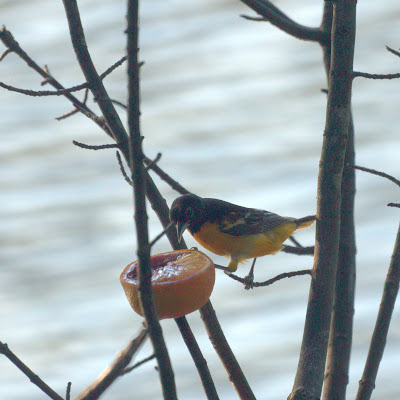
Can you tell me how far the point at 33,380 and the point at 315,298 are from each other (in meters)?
1.02

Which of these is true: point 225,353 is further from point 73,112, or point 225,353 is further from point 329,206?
point 73,112

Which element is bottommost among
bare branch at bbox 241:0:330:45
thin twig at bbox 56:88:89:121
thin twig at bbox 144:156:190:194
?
thin twig at bbox 144:156:190:194

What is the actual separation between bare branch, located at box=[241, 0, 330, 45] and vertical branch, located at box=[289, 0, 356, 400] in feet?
1.39

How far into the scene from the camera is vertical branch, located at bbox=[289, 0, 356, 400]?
2.56 meters

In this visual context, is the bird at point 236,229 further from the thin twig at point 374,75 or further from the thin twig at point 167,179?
the thin twig at point 374,75

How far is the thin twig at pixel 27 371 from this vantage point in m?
2.07

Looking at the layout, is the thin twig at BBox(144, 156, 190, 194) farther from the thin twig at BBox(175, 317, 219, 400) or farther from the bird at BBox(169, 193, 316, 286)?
the thin twig at BBox(175, 317, 219, 400)

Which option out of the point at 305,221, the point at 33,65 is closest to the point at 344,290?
the point at 305,221

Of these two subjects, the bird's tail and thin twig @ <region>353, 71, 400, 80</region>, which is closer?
thin twig @ <region>353, 71, 400, 80</region>

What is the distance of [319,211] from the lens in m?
2.69

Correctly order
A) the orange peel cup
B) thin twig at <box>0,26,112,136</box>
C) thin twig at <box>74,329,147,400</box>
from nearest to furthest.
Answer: thin twig at <box>74,329,147,400</box> → the orange peel cup → thin twig at <box>0,26,112,136</box>

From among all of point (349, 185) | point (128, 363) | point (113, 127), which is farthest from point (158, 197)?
point (128, 363)

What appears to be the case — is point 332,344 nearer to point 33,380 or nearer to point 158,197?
point 158,197

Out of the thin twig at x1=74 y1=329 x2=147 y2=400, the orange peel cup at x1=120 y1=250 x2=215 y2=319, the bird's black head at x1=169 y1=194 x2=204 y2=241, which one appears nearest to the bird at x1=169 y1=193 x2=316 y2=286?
the bird's black head at x1=169 y1=194 x2=204 y2=241
